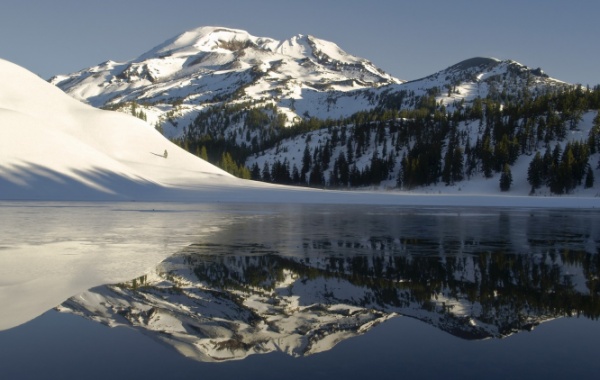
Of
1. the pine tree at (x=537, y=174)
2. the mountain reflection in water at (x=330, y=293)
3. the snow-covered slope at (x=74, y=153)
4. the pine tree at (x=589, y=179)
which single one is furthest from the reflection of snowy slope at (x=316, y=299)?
the pine tree at (x=537, y=174)

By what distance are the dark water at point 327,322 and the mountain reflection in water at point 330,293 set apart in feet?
0.14

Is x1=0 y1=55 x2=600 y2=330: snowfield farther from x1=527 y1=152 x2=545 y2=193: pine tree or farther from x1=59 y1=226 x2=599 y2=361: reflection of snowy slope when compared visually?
x1=527 y1=152 x2=545 y2=193: pine tree

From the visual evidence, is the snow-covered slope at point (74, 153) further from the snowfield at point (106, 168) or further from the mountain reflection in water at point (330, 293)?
the mountain reflection in water at point (330, 293)

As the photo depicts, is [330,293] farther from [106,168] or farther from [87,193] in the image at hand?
[106,168]

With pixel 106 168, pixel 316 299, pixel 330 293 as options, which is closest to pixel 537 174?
pixel 106 168

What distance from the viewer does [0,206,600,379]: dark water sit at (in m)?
7.87

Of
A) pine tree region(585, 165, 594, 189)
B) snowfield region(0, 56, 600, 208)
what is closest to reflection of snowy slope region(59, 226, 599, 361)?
snowfield region(0, 56, 600, 208)

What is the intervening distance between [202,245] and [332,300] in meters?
10.7

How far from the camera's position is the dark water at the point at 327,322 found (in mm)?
7867

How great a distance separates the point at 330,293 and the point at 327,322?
7.80 feet

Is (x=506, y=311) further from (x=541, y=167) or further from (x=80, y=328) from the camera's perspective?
(x=541, y=167)

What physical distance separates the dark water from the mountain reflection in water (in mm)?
42

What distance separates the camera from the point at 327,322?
403 inches

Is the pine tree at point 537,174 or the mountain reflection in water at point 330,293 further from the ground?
the pine tree at point 537,174
